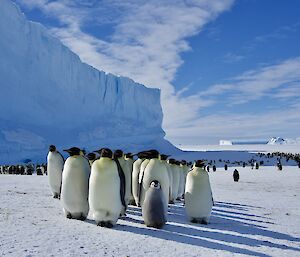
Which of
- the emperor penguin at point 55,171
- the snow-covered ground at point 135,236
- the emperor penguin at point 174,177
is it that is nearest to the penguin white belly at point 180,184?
the emperor penguin at point 174,177

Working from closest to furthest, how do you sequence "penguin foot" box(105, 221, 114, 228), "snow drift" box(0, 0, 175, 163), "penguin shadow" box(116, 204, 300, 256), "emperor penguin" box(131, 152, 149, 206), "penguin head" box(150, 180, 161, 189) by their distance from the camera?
"penguin shadow" box(116, 204, 300, 256), "penguin foot" box(105, 221, 114, 228), "penguin head" box(150, 180, 161, 189), "emperor penguin" box(131, 152, 149, 206), "snow drift" box(0, 0, 175, 163)

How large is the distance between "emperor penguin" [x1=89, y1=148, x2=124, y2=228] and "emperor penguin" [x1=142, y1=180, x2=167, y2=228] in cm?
40

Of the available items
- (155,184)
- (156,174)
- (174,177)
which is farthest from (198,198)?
(174,177)

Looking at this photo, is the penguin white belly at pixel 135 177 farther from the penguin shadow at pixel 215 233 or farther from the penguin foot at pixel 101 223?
the penguin foot at pixel 101 223

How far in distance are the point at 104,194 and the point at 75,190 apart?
0.53 m

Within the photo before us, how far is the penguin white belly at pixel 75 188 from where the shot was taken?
5.16m

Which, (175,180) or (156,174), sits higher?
(156,174)

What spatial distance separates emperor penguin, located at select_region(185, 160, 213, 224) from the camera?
5.91m

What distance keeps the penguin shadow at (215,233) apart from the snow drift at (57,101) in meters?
27.8

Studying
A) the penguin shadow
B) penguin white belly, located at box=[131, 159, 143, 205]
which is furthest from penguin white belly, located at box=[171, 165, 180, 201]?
the penguin shadow

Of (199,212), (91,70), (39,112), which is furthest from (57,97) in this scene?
(199,212)

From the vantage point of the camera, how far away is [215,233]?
509 centimetres

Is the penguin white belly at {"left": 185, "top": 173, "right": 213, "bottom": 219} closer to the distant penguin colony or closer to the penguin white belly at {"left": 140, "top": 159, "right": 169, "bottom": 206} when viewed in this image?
the distant penguin colony

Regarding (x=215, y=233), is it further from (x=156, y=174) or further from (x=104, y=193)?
(x=104, y=193)
